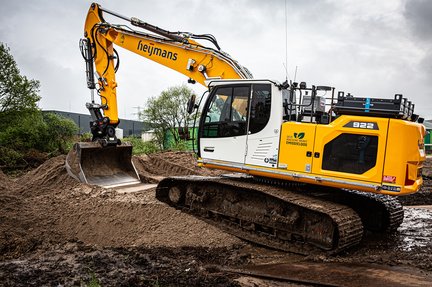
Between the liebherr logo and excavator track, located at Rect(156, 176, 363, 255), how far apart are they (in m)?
2.48

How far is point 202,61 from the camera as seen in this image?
8.38m

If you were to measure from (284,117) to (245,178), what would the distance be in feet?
4.97

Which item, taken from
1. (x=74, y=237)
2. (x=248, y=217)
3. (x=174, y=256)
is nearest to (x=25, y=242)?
(x=74, y=237)

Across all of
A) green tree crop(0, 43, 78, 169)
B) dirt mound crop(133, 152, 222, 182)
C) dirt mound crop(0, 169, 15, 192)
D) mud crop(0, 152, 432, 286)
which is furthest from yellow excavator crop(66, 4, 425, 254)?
green tree crop(0, 43, 78, 169)

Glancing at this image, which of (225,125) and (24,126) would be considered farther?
(24,126)

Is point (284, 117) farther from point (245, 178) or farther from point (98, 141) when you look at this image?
point (98, 141)

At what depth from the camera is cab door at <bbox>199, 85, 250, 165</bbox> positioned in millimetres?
7074

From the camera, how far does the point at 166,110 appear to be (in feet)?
94.8

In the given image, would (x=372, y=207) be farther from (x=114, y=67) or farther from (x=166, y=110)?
(x=166, y=110)

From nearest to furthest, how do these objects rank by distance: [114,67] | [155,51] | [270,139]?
1. [270,139]
2. [155,51]
3. [114,67]

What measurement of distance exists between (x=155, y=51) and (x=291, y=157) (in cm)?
410

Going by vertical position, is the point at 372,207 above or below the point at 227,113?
below

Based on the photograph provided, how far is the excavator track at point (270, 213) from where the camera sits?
625cm

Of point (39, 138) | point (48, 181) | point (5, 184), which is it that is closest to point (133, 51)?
point (48, 181)
